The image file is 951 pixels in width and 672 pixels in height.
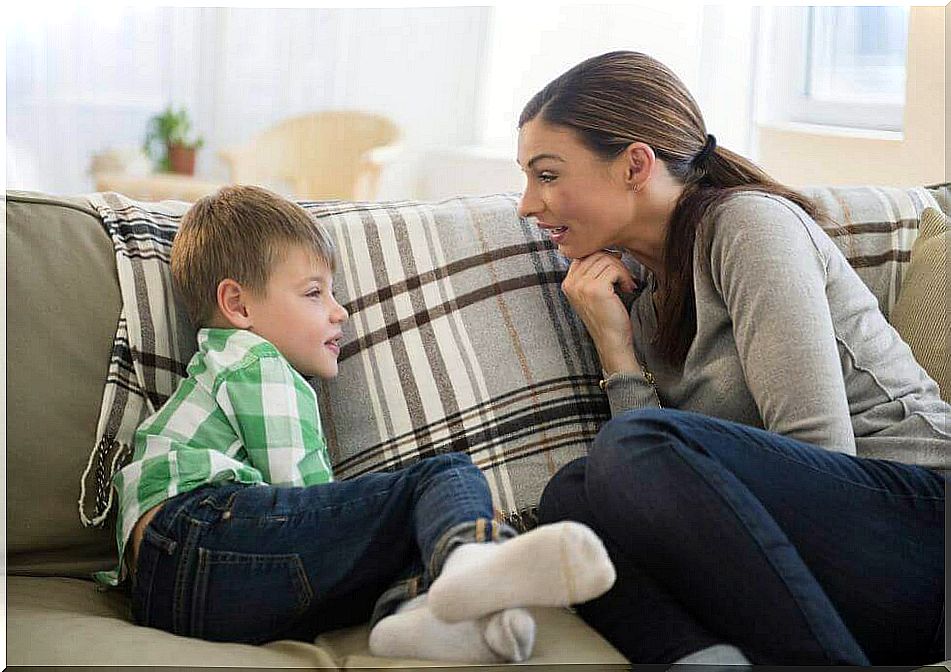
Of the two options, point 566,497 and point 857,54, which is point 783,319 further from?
point 857,54

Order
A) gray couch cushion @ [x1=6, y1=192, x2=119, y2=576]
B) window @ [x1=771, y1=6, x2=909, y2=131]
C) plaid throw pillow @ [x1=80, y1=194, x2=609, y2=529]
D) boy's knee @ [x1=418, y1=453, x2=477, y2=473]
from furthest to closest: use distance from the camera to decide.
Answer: window @ [x1=771, y1=6, x2=909, y2=131]
plaid throw pillow @ [x1=80, y1=194, x2=609, y2=529]
gray couch cushion @ [x1=6, y1=192, x2=119, y2=576]
boy's knee @ [x1=418, y1=453, x2=477, y2=473]

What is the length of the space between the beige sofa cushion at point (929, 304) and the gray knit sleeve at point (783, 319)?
12.8 inches

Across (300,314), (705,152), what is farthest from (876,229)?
(300,314)

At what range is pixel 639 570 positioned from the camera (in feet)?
4.31

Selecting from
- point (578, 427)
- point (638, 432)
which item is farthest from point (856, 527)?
point (578, 427)

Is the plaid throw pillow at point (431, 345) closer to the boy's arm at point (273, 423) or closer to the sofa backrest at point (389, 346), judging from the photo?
the sofa backrest at point (389, 346)

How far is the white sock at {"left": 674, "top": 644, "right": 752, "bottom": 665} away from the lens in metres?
1.19

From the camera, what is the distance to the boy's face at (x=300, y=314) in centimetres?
153

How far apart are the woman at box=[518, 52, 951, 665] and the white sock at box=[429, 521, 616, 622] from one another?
21cm

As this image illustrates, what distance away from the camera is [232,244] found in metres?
1.54

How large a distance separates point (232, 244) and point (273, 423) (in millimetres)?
283

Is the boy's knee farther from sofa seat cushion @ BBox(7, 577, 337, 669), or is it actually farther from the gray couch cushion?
the gray couch cushion

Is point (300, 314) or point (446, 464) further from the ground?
point (300, 314)

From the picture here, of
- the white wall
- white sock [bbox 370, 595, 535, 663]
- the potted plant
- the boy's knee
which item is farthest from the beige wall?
the potted plant
